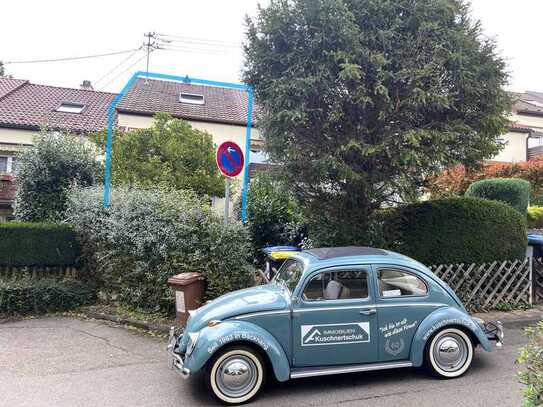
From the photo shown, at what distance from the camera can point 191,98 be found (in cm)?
2038

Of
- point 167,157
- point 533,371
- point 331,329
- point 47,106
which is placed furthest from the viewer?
point 47,106

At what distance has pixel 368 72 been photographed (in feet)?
20.3

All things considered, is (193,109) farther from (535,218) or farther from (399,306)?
(399,306)

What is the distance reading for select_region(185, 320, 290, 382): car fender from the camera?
13.3 feet

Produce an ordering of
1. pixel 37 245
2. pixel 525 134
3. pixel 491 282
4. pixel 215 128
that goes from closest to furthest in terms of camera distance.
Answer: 1. pixel 491 282
2. pixel 37 245
3. pixel 215 128
4. pixel 525 134

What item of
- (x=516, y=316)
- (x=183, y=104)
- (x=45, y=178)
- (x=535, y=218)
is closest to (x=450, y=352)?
(x=516, y=316)

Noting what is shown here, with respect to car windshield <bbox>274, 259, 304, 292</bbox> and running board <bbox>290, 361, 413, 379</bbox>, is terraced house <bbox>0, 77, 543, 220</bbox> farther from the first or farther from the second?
running board <bbox>290, 361, 413, 379</bbox>

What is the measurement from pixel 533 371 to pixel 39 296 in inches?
311

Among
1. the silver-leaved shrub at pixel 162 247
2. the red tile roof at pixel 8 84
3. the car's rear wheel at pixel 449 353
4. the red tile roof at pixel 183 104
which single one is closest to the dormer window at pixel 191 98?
the red tile roof at pixel 183 104

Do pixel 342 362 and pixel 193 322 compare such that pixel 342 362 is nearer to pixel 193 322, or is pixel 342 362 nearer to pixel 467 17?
pixel 193 322

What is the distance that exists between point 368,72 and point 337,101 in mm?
632

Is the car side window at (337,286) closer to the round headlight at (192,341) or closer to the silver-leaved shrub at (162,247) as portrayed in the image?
the round headlight at (192,341)

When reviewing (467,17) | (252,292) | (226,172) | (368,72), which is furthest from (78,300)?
(467,17)

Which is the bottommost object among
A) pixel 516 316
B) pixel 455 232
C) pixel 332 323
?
pixel 516 316
